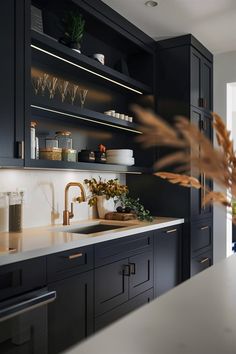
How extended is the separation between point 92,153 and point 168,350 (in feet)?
8.03

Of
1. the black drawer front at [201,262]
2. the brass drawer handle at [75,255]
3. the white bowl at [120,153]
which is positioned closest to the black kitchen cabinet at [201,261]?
the black drawer front at [201,262]

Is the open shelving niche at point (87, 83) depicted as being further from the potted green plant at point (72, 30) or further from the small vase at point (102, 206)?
the small vase at point (102, 206)

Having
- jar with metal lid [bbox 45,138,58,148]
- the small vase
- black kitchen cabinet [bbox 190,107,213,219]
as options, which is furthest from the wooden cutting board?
jar with metal lid [bbox 45,138,58,148]

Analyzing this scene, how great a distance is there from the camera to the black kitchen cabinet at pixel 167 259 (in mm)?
3166

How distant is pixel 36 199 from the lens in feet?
9.36

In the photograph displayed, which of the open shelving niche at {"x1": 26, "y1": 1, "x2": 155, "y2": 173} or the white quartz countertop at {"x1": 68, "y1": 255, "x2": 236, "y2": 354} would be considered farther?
the open shelving niche at {"x1": 26, "y1": 1, "x2": 155, "y2": 173}

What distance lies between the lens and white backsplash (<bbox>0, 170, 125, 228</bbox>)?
105 inches

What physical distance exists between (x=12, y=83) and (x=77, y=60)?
2.37 ft

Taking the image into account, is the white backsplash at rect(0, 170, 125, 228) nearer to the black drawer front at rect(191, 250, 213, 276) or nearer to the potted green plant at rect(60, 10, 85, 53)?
the potted green plant at rect(60, 10, 85, 53)

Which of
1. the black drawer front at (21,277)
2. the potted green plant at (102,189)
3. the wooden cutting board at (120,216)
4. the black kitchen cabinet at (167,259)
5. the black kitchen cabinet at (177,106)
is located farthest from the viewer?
the black kitchen cabinet at (177,106)

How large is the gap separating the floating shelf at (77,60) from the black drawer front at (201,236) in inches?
59.2

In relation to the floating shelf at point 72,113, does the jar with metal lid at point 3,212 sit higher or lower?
lower

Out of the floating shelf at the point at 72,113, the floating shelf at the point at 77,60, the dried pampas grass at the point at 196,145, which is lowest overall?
the dried pampas grass at the point at 196,145

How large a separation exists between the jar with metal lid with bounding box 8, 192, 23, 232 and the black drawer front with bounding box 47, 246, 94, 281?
21.5 inches
